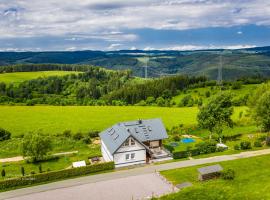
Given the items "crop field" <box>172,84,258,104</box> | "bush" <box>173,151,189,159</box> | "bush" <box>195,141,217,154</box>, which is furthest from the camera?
"crop field" <box>172,84,258,104</box>

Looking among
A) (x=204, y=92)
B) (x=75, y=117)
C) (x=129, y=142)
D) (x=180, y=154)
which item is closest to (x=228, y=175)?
(x=180, y=154)

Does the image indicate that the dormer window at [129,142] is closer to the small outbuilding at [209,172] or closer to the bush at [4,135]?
the small outbuilding at [209,172]

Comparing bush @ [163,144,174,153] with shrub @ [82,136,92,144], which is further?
shrub @ [82,136,92,144]

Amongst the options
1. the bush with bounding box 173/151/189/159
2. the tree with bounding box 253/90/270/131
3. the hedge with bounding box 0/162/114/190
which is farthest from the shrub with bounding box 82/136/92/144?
the tree with bounding box 253/90/270/131

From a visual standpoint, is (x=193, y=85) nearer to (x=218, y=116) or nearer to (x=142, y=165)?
(x=218, y=116)

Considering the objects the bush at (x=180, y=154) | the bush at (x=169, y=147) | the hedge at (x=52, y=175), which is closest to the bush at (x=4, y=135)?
the hedge at (x=52, y=175)

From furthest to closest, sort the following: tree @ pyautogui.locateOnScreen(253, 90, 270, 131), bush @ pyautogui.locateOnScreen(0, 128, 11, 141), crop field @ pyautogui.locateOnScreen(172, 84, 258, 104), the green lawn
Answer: crop field @ pyautogui.locateOnScreen(172, 84, 258, 104) → bush @ pyautogui.locateOnScreen(0, 128, 11, 141) → tree @ pyautogui.locateOnScreen(253, 90, 270, 131) → the green lawn

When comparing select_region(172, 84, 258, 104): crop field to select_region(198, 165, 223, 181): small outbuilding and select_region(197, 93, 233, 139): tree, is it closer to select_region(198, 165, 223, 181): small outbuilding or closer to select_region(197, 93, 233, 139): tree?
select_region(197, 93, 233, 139): tree
